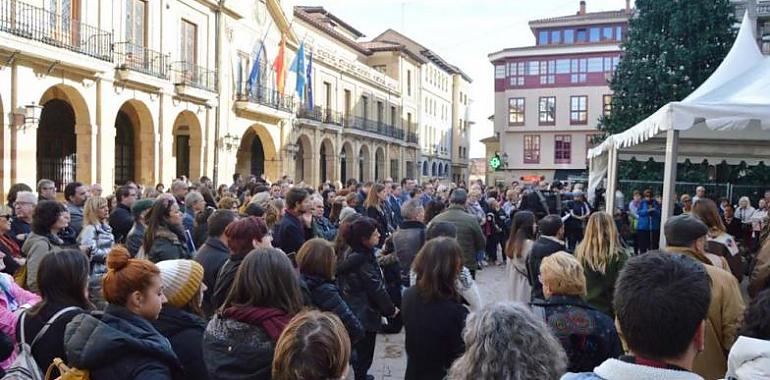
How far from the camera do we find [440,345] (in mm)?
3719

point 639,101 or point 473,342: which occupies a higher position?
point 639,101

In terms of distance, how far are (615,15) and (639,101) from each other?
94.1 feet

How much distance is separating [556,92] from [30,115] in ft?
143

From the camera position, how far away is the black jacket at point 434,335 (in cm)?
371

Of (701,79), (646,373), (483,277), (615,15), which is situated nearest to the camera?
(646,373)

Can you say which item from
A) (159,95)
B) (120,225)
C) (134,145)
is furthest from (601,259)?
(134,145)

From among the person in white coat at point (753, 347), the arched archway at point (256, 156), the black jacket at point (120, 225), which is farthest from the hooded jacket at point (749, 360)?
the arched archway at point (256, 156)

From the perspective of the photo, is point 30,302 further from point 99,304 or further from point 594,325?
point 594,325

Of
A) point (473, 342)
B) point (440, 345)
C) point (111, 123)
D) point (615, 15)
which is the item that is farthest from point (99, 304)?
point (615, 15)

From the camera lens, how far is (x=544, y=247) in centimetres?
535

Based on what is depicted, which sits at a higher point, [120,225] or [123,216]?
[123,216]

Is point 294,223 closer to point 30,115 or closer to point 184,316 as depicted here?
point 184,316

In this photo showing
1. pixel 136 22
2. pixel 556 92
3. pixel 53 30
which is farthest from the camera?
→ pixel 556 92

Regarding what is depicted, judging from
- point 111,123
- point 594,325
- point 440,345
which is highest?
point 111,123
